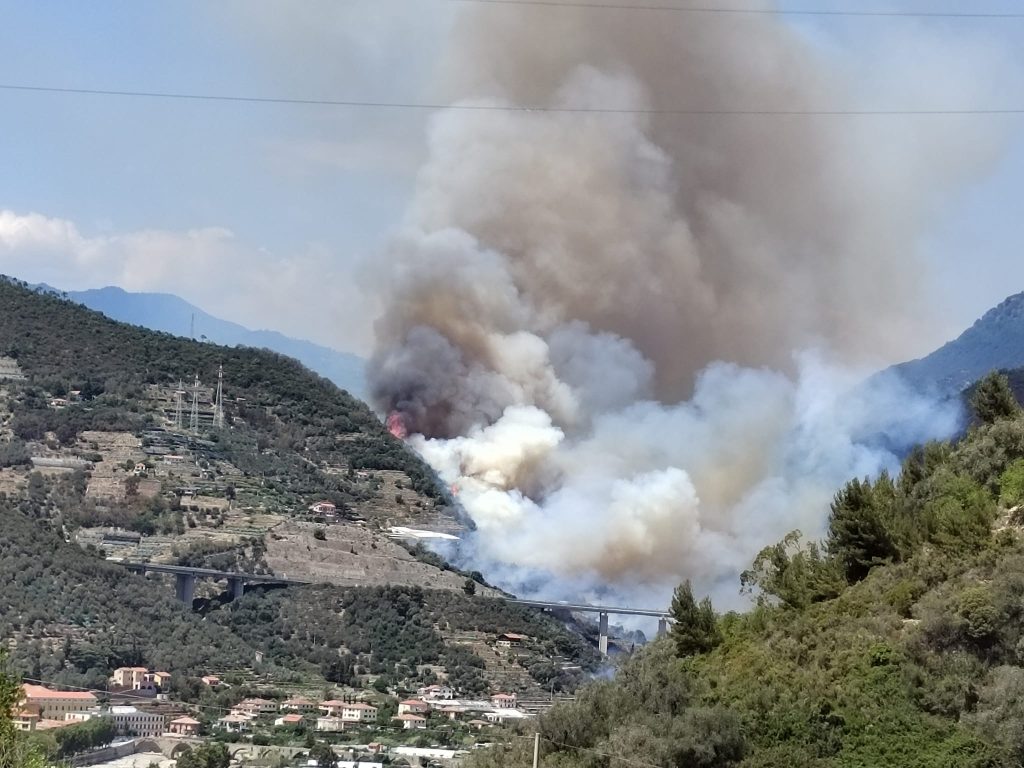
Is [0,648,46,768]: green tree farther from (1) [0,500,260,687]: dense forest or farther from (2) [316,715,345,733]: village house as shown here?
(1) [0,500,260,687]: dense forest

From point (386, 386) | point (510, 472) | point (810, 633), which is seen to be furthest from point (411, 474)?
point (810, 633)

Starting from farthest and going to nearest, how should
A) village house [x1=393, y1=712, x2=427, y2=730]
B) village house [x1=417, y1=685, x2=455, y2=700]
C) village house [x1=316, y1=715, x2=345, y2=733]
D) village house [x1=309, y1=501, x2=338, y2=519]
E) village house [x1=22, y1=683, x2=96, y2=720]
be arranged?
village house [x1=309, y1=501, x2=338, y2=519]
village house [x1=417, y1=685, x2=455, y2=700]
village house [x1=393, y1=712, x2=427, y2=730]
village house [x1=316, y1=715, x2=345, y2=733]
village house [x1=22, y1=683, x2=96, y2=720]

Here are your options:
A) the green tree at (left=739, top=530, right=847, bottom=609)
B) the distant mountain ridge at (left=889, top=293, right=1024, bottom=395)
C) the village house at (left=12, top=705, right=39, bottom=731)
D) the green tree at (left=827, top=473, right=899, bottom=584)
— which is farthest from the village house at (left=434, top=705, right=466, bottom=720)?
the distant mountain ridge at (left=889, top=293, right=1024, bottom=395)

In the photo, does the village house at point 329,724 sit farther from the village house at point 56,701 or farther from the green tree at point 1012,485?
the green tree at point 1012,485

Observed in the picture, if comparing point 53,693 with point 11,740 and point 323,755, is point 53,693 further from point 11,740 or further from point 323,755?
point 11,740

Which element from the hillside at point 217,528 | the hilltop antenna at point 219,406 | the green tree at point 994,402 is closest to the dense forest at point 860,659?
the green tree at point 994,402

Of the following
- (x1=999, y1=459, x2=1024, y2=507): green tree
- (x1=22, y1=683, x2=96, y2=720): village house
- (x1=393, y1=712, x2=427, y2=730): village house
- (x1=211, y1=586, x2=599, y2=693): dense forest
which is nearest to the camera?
(x1=999, y1=459, x2=1024, y2=507): green tree

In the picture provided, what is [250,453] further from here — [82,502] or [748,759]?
[748,759]

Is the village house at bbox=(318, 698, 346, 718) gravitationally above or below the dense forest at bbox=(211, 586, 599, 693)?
below
